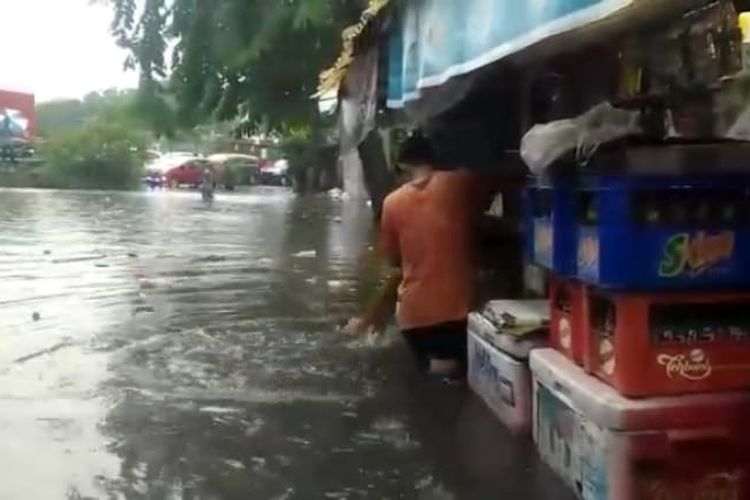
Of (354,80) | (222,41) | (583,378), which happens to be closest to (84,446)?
(583,378)

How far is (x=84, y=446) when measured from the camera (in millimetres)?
5891

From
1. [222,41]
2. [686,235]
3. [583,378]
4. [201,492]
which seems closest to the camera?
[686,235]

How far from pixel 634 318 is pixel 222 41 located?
14.3 m

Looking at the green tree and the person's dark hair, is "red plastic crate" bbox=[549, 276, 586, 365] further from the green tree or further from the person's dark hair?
the green tree

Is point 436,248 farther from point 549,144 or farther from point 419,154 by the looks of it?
point 549,144

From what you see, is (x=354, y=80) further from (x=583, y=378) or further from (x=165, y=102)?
(x=165, y=102)

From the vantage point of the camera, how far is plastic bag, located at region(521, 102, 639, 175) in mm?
4715

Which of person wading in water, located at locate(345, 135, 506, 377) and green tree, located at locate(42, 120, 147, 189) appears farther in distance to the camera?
green tree, located at locate(42, 120, 147, 189)

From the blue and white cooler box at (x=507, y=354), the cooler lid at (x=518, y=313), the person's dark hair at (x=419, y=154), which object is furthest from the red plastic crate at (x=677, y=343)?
the person's dark hair at (x=419, y=154)

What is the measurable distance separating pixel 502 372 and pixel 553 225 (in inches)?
45.0

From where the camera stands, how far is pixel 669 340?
4555 millimetres

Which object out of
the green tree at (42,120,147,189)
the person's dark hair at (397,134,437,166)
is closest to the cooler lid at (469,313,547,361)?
A: the person's dark hair at (397,134,437,166)

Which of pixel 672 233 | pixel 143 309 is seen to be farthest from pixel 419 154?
pixel 143 309

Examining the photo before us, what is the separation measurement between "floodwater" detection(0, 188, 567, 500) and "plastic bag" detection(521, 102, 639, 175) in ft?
4.67
